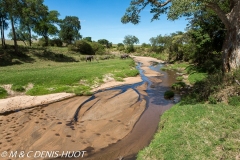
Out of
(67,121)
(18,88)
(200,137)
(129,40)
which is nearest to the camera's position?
(200,137)

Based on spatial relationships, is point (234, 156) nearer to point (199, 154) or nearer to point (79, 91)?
point (199, 154)

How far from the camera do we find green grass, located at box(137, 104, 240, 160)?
5172mm

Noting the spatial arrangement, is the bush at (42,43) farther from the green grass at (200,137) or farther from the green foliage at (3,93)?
the green grass at (200,137)

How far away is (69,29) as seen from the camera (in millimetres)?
61469

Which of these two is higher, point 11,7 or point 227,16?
point 11,7

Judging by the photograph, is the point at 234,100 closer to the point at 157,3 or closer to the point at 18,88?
the point at 157,3

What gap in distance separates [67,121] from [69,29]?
59300mm

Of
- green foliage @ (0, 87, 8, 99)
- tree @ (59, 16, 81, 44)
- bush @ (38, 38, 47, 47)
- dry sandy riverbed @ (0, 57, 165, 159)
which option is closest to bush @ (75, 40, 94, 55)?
bush @ (38, 38, 47, 47)

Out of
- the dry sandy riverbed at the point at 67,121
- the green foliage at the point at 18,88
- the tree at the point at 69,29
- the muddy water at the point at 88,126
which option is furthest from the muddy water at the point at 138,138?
the tree at the point at 69,29

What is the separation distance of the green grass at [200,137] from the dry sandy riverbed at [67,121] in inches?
89.0

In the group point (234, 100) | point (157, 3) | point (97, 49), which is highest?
point (157, 3)

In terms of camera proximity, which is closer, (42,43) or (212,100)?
→ (212,100)

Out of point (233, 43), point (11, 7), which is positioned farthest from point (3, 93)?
point (11, 7)

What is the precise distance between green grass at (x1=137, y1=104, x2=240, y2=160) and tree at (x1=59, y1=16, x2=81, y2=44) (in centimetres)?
6062
